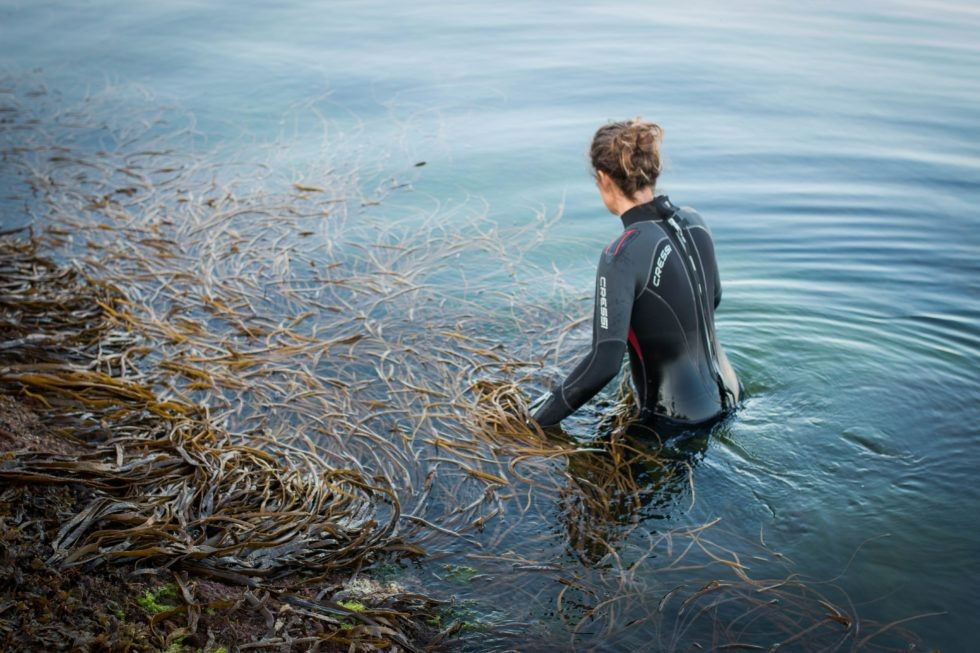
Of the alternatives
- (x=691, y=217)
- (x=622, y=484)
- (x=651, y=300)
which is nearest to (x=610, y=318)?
(x=651, y=300)

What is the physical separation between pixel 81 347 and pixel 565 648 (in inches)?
126

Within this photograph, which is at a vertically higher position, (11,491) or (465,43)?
(465,43)

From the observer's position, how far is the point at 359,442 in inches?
161

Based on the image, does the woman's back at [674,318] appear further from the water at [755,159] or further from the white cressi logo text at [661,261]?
the water at [755,159]

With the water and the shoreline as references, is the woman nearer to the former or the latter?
the water

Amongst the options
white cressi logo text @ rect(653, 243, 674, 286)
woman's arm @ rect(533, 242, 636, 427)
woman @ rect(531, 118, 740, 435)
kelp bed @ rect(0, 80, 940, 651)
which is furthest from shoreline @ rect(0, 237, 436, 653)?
white cressi logo text @ rect(653, 243, 674, 286)

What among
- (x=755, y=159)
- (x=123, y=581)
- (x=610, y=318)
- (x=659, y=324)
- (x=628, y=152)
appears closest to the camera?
(x=123, y=581)

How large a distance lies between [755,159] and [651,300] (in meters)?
4.81

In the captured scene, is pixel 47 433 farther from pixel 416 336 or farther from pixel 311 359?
pixel 416 336

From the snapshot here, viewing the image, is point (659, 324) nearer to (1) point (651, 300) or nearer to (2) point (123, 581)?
(1) point (651, 300)

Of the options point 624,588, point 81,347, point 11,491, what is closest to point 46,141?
point 81,347

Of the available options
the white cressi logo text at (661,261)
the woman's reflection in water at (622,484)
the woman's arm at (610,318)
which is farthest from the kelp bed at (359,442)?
the white cressi logo text at (661,261)

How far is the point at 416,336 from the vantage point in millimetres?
5098

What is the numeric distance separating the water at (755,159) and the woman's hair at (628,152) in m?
1.27
